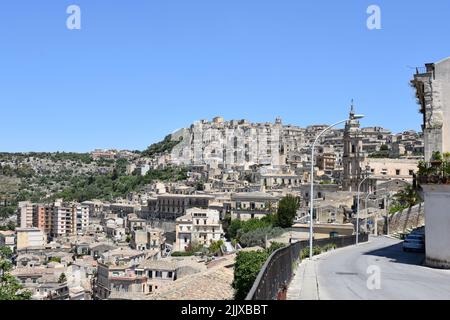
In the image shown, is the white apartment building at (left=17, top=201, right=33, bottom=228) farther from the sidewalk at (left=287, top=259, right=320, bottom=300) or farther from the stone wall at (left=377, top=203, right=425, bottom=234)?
the sidewalk at (left=287, top=259, right=320, bottom=300)

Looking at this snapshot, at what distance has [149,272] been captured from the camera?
228 ft

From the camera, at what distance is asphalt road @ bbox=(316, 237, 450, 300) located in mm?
13773

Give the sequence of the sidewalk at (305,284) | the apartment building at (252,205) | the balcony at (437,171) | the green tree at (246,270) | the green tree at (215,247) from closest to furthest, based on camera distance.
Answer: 1. the sidewalk at (305,284)
2. the balcony at (437,171)
3. the green tree at (246,270)
4. the green tree at (215,247)
5. the apartment building at (252,205)

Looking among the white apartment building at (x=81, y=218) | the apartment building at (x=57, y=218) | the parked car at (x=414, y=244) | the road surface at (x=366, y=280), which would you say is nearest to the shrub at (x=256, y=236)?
the parked car at (x=414, y=244)

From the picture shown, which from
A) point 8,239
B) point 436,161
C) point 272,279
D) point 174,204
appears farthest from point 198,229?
point 272,279

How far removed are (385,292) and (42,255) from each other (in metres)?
101

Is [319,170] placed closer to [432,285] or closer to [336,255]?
[336,255]

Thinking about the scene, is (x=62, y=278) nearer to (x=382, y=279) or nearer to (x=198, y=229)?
(x=198, y=229)

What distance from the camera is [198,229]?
9900 centimetres

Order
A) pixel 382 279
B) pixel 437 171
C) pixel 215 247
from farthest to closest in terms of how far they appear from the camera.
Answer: pixel 215 247 < pixel 437 171 < pixel 382 279

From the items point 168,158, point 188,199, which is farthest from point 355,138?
point 168,158

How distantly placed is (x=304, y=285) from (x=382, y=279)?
90.6 inches

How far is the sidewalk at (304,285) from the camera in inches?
545

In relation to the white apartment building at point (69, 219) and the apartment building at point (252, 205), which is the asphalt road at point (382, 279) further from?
the white apartment building at point (69, 219)
